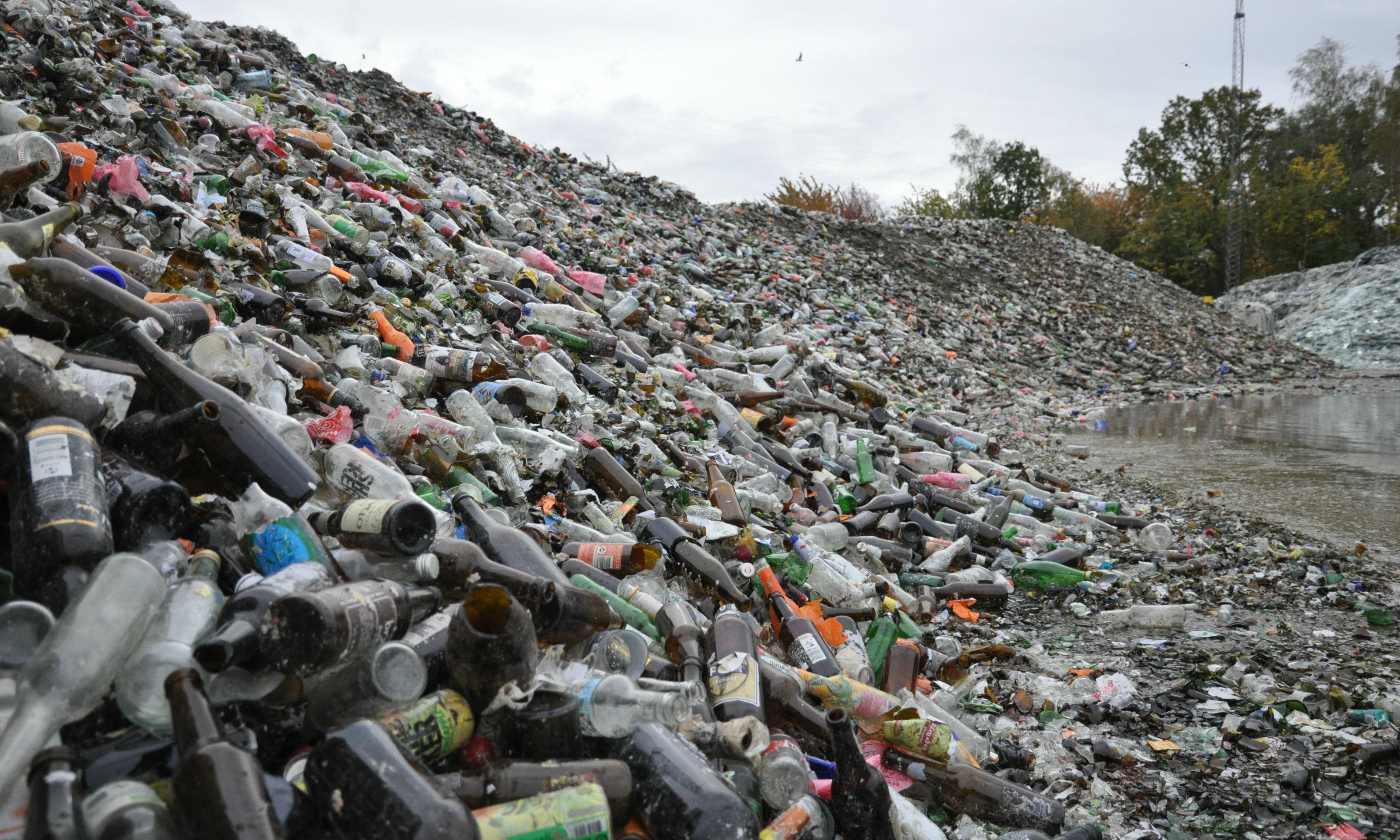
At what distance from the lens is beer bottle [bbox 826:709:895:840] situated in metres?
1.71

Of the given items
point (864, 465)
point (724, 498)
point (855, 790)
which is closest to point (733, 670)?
point (855, 790)

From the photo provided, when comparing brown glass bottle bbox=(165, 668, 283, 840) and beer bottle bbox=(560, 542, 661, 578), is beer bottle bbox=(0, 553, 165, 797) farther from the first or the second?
beer bottle bbox=(560, 542, 661, 578)

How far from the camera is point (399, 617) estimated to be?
1.56m

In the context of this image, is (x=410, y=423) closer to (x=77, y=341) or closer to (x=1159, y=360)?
(x=77, y=341)

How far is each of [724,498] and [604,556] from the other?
1243mm

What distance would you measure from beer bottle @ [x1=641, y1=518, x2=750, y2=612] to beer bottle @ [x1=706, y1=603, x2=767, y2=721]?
1.28 feet

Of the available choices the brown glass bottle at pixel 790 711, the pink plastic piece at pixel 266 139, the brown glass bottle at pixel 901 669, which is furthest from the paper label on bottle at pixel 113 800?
the pink plastic piece at pixel 266 139

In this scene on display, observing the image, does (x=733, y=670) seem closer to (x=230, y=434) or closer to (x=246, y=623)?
(x=246, y=623)

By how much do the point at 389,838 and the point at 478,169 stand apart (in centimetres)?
895

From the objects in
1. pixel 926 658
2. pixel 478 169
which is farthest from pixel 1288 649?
pixel 478 169

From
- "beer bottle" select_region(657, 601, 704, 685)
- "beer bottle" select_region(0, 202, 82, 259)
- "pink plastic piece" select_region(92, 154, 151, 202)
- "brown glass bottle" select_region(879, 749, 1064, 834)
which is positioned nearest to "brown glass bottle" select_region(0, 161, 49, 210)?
"beer bottle" select_region(0, 202, 82, 259)

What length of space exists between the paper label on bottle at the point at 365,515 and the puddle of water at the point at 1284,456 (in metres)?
5.28

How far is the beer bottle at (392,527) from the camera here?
178 centimetres

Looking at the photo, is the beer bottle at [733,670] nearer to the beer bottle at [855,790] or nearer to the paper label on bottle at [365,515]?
the beer bottle at [855,790]
